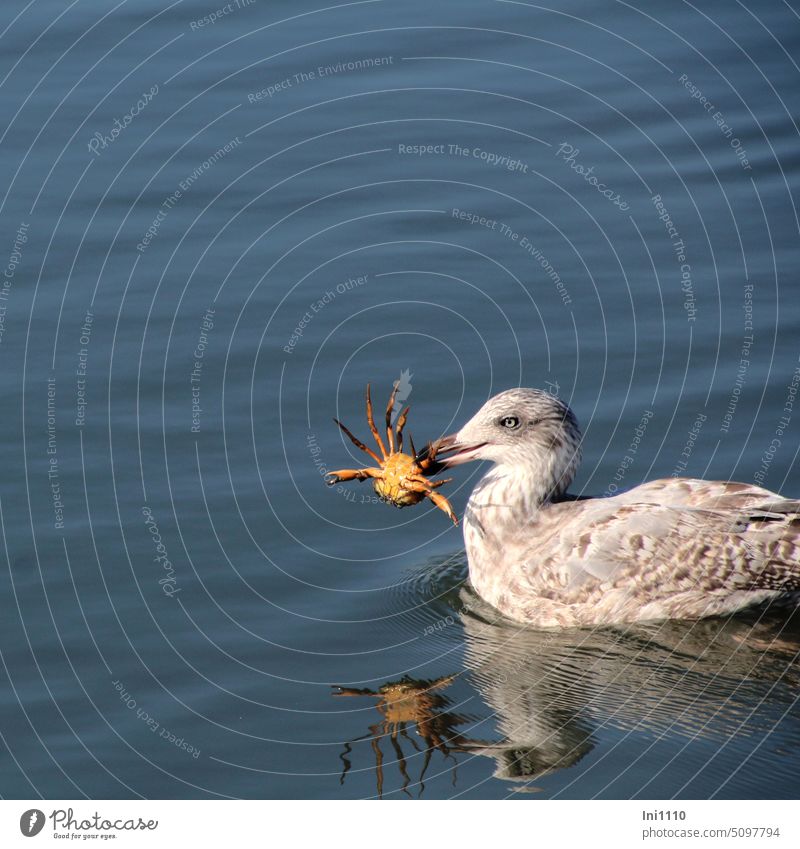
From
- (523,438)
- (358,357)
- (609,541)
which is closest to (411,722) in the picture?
(609,541)

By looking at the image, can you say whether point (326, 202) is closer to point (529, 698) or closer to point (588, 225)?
point (588, 225)

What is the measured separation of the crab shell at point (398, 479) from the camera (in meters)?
13.5

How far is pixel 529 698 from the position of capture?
40.8 ft

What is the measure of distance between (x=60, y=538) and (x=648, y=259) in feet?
23.7

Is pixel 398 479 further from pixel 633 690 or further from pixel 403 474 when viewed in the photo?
pixel 633 690

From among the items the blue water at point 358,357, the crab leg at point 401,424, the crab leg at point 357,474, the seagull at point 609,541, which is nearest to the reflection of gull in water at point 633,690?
the blue water at point 358,357

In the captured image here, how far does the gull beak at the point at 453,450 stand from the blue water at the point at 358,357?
114 cm

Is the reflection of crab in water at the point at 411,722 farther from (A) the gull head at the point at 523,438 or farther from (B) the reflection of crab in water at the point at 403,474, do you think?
(A) the gull head at the point at 523,438

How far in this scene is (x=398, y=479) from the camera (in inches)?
532

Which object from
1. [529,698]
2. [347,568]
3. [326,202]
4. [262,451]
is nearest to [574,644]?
[529,698]

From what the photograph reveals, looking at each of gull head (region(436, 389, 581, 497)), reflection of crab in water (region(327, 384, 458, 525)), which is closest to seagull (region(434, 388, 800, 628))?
gull head (region(436, 389, 581, 497))

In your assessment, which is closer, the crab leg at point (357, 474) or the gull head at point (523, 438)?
the crab leg at point (357, 474)

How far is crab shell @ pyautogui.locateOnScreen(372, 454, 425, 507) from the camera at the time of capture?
1349 centimetres

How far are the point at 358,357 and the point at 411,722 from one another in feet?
17.0
